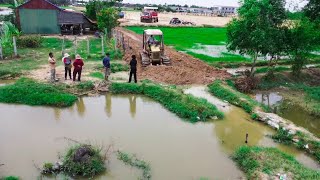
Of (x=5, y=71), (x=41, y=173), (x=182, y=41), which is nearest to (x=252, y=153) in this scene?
(x=41, y=173)

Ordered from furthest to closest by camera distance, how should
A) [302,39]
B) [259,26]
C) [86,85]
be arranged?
[302,39], [259,26], [86,85]

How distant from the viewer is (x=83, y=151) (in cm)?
934

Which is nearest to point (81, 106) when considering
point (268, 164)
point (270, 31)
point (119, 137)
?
point (119, 137)

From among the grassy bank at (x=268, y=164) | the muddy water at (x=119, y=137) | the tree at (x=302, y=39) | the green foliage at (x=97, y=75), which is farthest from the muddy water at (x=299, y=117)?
the green foliage at (x=97, y=75)

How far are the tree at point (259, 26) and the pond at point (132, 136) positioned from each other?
526 cm

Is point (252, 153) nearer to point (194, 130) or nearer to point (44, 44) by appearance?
point (194, 130)

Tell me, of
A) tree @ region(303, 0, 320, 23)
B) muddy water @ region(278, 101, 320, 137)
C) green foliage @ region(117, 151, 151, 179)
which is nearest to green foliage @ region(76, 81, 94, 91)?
green foliage @ region(117, 151, 151, 179)

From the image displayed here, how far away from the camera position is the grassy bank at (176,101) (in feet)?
44.5

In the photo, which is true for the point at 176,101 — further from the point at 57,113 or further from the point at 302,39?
the point at 302,39

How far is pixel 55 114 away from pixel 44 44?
16.1 metres

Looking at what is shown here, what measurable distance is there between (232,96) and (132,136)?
20.9 feet

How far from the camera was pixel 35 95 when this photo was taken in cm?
1441

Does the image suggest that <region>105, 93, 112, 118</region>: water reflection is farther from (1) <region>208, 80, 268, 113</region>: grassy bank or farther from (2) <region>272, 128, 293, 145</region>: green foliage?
(2) <region>272, 128, 293, 145</region>: green foliage

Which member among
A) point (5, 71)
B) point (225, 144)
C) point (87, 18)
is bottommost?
point (225, 144)
